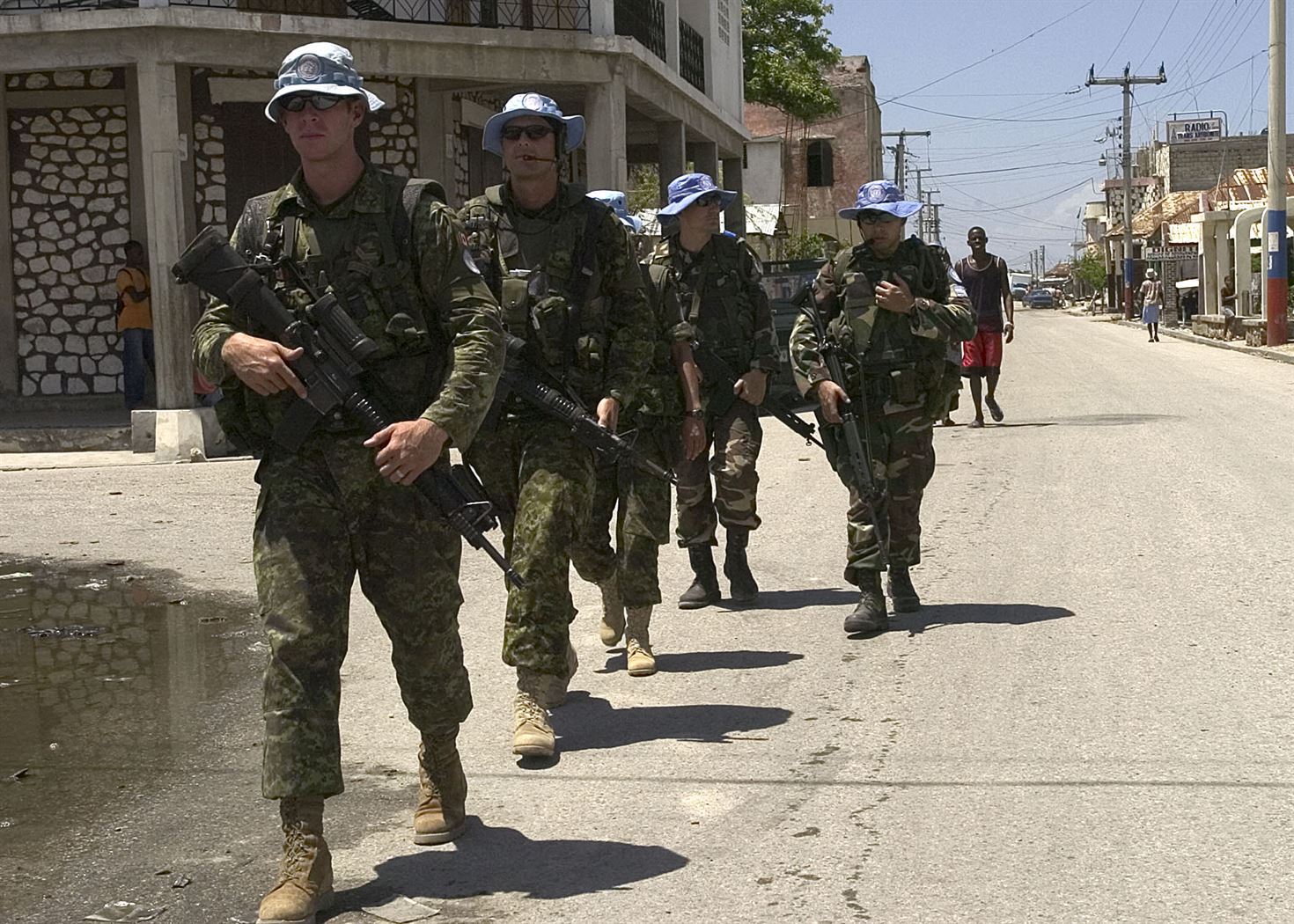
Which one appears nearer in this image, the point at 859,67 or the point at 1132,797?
the point at 1132,797

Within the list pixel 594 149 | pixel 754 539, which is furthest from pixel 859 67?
pixel 754 539

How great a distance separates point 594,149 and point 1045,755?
14.9m

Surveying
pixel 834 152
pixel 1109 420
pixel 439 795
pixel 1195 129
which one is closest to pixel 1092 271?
pixel 1195 129

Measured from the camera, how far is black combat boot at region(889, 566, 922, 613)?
26.2 feet

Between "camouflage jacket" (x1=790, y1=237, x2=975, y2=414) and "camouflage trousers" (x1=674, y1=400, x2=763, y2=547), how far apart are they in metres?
0.49

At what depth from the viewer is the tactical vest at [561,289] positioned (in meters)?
5.91

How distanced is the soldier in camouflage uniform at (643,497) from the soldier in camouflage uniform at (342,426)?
145cm

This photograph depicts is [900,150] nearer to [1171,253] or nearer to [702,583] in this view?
[1171,253]

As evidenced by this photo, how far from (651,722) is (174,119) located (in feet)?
38.1

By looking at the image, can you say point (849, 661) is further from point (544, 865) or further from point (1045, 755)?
point (544, 865)

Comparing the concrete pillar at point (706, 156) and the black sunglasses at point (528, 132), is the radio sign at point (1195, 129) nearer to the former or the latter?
the concrete pillar at point (706, 156)

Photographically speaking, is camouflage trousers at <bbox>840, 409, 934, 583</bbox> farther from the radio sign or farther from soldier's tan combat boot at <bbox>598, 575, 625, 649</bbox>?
the radio sign

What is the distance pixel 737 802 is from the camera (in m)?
5.08

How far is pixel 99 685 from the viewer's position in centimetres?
705
